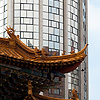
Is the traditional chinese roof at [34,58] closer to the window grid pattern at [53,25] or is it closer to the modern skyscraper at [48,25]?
the modern skyscraper at [48,25]

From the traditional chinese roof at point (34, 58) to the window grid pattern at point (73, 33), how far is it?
46561 mm

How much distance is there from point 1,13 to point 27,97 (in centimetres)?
5004

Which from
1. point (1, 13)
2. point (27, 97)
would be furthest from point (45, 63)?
point (1, 13)

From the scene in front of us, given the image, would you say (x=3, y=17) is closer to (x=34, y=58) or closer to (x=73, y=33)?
(x=73, y=33)

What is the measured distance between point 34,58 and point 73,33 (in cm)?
4949

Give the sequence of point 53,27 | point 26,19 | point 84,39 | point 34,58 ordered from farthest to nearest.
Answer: point 84,39, point 53,27, point 26,19, point 34,58

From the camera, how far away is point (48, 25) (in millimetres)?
68500

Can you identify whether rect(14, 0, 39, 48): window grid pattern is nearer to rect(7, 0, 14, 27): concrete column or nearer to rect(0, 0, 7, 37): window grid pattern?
rect(7, 0, 14, 27): concrete column

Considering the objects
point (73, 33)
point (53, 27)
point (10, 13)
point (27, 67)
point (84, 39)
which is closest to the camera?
point (27, 67)

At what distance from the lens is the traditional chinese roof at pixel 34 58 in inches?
801

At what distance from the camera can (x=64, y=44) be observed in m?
68.8

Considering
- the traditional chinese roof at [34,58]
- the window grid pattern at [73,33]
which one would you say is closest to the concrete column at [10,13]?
the window grid pattern at [73,33]

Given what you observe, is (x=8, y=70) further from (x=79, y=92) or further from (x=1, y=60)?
(x=79, y=92)

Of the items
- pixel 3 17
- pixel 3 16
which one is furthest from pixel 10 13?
pixel 3 16
